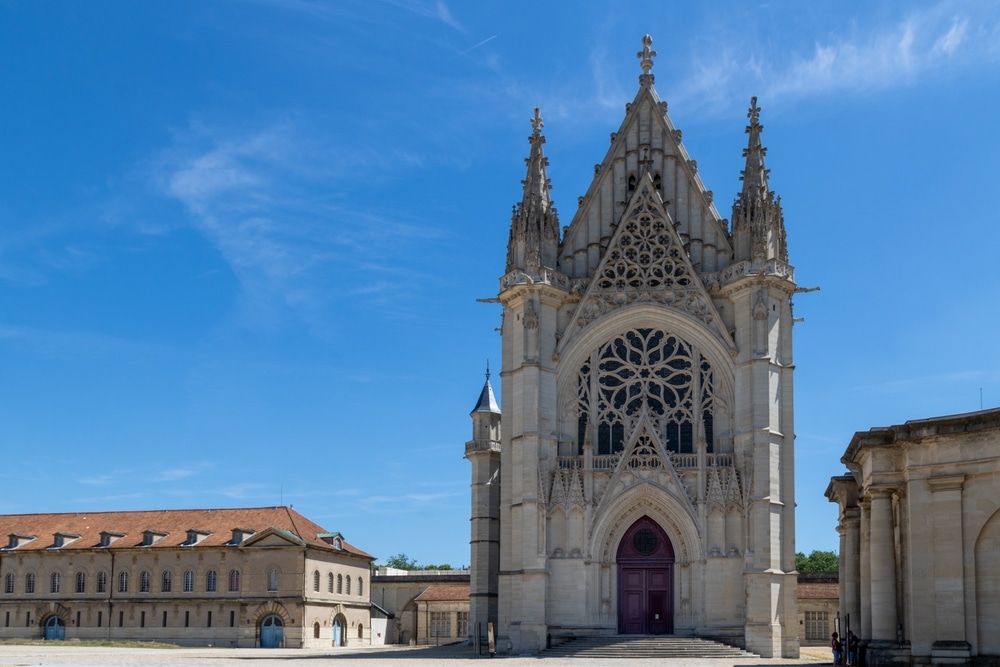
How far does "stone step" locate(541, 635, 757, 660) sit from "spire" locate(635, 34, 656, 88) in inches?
920

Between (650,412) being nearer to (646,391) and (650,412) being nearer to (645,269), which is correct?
(646,391)

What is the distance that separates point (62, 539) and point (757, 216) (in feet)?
162

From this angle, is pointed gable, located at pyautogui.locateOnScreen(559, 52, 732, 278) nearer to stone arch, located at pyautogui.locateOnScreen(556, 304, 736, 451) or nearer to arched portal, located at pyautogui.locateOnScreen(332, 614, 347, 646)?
stone arch, located at pyautogui.locateOnScreen(556, 304, 736, 451)

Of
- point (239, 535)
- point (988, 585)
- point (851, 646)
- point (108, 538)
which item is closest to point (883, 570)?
point (988, 585)

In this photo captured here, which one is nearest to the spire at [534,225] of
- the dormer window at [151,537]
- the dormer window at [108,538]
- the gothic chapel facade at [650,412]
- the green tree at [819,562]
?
the gothic chapel facade at [650,412]

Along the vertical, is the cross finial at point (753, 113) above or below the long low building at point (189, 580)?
above

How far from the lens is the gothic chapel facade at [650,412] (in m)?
46.5

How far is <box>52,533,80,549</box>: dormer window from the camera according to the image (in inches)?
2970

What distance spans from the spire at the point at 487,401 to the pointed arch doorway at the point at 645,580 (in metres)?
13.8

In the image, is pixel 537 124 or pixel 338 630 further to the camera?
pixel 338 630

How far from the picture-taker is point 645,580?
157ft

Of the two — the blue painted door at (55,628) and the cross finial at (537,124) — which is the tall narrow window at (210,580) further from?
the cross finial at (537,124)

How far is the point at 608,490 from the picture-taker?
1874 inches

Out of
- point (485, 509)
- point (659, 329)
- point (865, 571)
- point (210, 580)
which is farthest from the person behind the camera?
point (210, 580)
